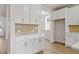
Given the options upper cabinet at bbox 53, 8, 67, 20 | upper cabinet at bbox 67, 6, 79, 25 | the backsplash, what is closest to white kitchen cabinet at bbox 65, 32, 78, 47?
upper cabinet at bbox 67, 6, 79, 25

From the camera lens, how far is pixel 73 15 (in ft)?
4.54

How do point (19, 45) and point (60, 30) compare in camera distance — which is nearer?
point (19, 45)

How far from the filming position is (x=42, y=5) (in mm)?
1313

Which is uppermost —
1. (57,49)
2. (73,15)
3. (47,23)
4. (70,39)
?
(73,15)

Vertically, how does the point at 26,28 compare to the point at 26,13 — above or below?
below

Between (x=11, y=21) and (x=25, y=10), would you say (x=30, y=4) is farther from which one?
(x=11, y=21)

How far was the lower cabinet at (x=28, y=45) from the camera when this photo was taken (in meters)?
1.33

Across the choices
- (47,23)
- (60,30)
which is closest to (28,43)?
(47,23)

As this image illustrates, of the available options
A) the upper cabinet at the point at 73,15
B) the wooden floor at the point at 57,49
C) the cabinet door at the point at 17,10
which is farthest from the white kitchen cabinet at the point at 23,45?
the upper cabinet at the point at 73,15

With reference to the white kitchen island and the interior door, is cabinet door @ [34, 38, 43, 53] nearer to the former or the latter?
the white kitchen island

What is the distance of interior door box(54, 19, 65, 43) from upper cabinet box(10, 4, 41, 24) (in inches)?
12.0

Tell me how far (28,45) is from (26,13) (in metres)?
0.44

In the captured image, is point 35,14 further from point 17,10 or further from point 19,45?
point 19,45
